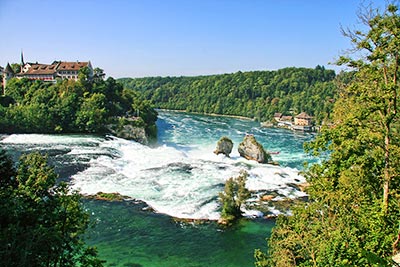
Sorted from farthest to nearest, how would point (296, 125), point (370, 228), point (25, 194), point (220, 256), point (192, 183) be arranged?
point (296, 125) < point (192, 183) < point (220, 256) < point (25, 194) < point (370, 228)

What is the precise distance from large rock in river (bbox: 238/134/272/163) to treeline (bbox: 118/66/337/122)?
49865 mm

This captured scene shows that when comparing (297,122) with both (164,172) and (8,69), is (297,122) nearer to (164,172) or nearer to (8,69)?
(164,172)

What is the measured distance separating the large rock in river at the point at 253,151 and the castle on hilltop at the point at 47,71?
37396 millimetres

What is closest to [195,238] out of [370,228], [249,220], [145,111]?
[249,220]

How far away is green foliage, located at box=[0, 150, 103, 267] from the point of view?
7.73 metres

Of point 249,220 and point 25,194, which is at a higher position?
point 25,194

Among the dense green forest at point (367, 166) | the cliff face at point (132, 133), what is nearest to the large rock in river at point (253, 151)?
the cliff face at point (132, 133)

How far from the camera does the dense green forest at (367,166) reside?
332 inches

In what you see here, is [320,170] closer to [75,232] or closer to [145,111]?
[75,232]

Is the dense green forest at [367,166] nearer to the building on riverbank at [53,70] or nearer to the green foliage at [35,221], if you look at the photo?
the green foliage at [35,221]

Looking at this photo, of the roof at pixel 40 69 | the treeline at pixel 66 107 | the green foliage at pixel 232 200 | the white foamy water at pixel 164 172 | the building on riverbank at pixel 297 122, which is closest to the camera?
the green foliage at pixel 232 200

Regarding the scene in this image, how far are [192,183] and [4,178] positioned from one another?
20700 millimetres

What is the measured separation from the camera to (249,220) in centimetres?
2430

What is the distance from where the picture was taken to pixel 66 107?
177 feet
